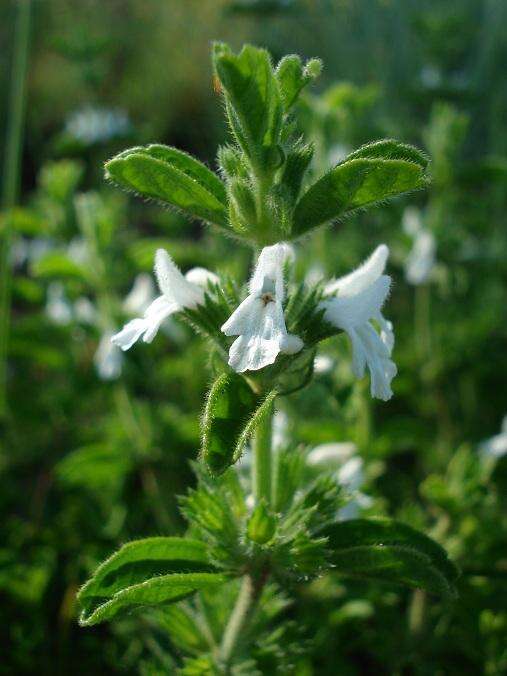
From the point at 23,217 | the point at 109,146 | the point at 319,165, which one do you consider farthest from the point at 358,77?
the point at 23,217

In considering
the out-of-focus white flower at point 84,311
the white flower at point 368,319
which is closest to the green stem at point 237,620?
the white flower at point 368,319

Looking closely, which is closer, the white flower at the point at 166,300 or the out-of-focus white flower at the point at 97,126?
the white flower at the point at 166,300

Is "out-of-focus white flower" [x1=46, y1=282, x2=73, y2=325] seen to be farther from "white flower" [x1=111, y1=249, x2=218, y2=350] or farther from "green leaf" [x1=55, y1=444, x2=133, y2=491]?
"white flower" [x1=111, y1=249, x2=218, y2=350]

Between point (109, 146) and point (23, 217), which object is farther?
point (109, 146)

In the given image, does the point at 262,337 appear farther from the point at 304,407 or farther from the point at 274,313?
the point at 304,407

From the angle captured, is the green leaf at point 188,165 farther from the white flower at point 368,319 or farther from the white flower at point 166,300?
the white flower at point 368,319

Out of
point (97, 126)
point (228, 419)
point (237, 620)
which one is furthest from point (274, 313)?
point (97, 126)

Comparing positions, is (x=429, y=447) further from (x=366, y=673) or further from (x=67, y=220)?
(x=67, y=220)
